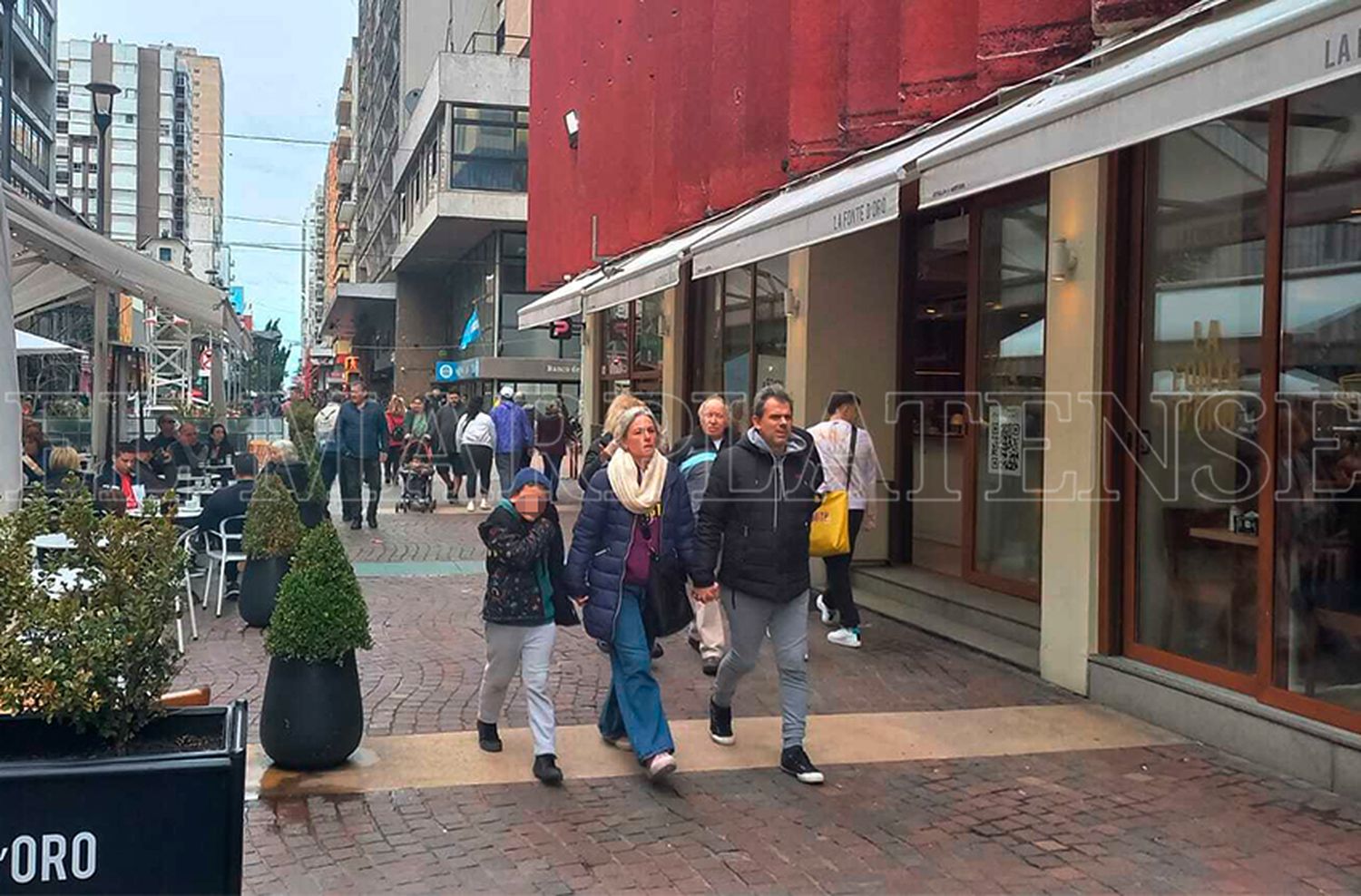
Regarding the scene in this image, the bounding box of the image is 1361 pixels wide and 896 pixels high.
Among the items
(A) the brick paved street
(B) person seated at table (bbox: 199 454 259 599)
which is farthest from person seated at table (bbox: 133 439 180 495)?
(A) the brick paved street

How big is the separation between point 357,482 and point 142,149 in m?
92.4

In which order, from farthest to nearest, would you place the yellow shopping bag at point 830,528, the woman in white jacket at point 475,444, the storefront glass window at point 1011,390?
the woman in white jacket at point 475,444 < the storefront glass window at point 1011,390 < the yellow shopping bag at point 830,528

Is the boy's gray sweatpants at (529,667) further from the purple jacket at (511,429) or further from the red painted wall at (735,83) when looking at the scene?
the purple jacket at (511,429)

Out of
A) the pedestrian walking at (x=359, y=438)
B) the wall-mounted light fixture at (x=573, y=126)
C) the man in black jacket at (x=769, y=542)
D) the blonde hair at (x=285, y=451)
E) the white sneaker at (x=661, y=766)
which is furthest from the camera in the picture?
the wall-mounted light fixture at (x=573, y=126)

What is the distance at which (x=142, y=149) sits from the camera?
93.9m

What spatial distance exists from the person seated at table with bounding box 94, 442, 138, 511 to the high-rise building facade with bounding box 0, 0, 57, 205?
37.6 meters

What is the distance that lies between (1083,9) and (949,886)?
18.4 ft

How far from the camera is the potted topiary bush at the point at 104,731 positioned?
105 inches

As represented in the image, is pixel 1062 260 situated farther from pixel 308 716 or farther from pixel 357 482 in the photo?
pixel 357 482

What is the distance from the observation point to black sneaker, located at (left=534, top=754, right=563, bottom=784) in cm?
532

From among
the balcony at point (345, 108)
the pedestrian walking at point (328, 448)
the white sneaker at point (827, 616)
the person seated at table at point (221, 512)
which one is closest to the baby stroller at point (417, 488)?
the pedestrian walking at point (328, 448)

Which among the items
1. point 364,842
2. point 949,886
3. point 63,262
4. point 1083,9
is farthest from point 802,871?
point 63,262

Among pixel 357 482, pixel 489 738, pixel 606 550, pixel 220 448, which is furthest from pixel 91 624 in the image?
pixel 220 448

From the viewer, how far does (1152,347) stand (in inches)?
265
